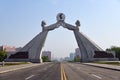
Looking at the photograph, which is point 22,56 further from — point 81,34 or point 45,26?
point 81,34

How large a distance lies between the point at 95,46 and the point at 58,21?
1817 cm

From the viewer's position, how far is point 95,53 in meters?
92.7

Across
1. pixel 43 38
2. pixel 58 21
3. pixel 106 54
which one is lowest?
pixel 106 54

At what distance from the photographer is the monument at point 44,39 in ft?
307

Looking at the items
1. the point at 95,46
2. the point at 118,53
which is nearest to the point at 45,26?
the point at 95,46

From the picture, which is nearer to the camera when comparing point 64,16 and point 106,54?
point 106,54

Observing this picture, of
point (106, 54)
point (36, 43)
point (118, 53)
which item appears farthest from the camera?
point (118, 53)

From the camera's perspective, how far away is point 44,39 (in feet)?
323

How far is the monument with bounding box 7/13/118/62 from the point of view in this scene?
93.5 meters

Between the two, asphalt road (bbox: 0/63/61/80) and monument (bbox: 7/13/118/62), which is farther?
monument (bbox: 7/13/118/62)

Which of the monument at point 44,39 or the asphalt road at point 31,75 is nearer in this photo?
the asphalt road at point 31,75

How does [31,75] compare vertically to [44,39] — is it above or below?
below

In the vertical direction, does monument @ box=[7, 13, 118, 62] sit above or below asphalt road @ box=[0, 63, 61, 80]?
above

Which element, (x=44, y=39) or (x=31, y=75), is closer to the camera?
(x=31, y=75)
